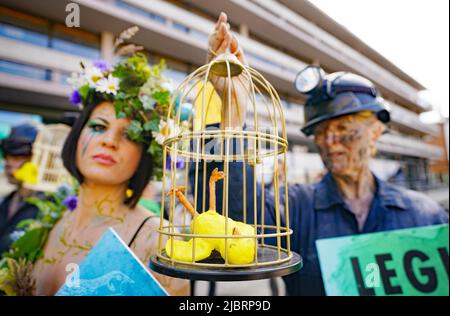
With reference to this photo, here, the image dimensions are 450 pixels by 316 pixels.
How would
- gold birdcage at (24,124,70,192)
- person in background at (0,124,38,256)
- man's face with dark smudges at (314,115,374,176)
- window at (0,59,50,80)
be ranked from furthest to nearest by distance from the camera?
window at (0,59,50,80), person in background at (0,124,38,256), gold birdcage at (24,124,70,192), man's face with dark smudges at (314,115,374,176)

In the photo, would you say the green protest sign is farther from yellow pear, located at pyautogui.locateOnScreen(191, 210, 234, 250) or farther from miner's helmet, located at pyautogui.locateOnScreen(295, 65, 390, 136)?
yellow pear, located at pyautogui.locateOnScreen(191, 210, 234, 250)

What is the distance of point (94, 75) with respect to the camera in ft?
3.13

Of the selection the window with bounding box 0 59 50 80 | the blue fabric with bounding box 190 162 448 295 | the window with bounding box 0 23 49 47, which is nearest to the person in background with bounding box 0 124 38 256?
the window with bounding box 0 59 50 80

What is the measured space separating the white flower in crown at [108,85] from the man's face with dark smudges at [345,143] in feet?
2.91

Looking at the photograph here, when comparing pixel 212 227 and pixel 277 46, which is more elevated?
pixel 277 46

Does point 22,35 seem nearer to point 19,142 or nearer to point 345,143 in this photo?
point 19,142

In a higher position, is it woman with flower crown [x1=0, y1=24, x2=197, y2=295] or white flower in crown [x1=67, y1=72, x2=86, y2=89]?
white flower in crown [x1=67, y1=72, x2=86, y2=89]

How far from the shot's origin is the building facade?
95cm

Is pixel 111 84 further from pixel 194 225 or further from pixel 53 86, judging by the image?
pixel 53 86

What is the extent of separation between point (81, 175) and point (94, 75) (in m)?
0.38

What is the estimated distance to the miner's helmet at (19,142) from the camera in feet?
6.78

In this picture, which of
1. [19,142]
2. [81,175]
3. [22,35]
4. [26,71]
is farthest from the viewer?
[26,71]

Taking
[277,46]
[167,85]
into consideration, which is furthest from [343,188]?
[167,85]

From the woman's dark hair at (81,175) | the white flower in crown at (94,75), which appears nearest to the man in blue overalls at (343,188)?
the woman's dark hair at (81,175)
